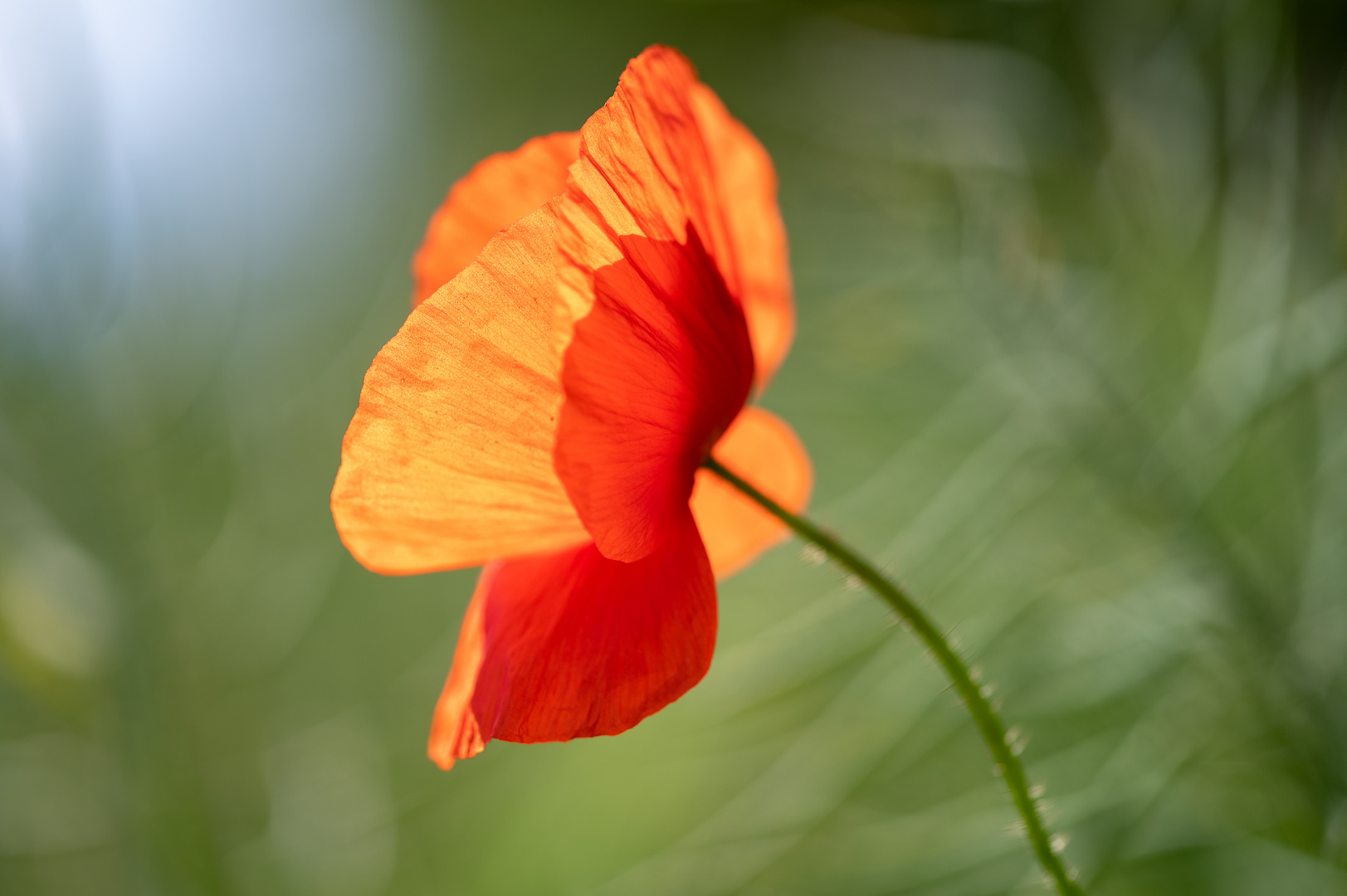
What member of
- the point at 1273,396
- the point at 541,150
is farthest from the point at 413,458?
the point at 1273,396

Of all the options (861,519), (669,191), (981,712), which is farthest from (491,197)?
(861,519)

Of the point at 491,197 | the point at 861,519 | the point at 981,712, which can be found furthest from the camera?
the point at 861,519

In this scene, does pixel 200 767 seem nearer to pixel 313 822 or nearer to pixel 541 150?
pixel 313 822

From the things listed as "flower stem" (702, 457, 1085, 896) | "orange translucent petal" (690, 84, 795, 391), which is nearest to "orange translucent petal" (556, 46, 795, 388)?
"orange translucent petal" (690, 84, 795, 391)

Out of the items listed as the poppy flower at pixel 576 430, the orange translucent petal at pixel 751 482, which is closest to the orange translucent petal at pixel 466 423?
the poppy flower at pixel 576 430

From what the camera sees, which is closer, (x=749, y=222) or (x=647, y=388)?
(x=647, y=388)

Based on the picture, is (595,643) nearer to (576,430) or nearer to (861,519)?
(576,430)
